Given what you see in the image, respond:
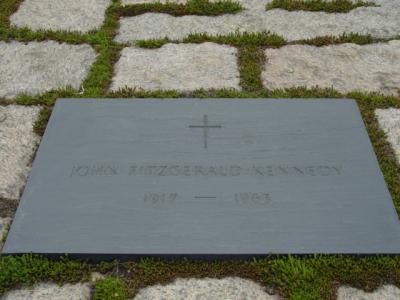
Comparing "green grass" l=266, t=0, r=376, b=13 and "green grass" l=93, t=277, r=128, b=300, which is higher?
"green grass" l=266, t=0, r=376, b=13

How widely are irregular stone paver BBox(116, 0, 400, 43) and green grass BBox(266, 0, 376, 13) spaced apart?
0.05m

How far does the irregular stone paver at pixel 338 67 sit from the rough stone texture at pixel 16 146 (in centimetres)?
118

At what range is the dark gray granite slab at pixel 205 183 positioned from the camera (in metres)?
1.79

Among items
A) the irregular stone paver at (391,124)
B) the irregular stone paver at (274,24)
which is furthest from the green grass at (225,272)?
the irregular stone paver at (274,24)

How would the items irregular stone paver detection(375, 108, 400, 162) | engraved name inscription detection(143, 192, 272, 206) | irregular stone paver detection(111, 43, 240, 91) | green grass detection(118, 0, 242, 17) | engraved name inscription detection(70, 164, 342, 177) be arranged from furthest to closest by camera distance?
1. green grass detection(118, 0, 242, 17)
2. irregular stone paver detection(111, 43, 240, 91)
3. irregular stone paver detection(375, 108, 400, 162)
4. engraved name inscription detection(70, 164, 342, 177)
5. engraved name inscription detection(143, 192, 272, 206)

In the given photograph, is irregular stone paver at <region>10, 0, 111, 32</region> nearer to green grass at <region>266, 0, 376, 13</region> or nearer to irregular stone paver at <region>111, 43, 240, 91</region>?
irregular stone paver at <region>111, 43, 240, 91</region>

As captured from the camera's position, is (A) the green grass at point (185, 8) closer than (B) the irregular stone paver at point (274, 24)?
No

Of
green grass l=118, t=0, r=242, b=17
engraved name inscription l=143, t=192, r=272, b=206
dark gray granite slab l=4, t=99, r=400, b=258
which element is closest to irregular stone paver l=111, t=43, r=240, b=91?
dark gray granite slab l=4, t=99, r=400, b=258

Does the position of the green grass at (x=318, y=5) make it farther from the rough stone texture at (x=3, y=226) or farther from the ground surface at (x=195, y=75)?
the rough stone texture at (x=3, y=226)

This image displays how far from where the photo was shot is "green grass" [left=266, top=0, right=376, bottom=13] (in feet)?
10.6

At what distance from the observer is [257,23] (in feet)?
10.1

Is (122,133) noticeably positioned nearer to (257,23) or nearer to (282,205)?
(282,205)

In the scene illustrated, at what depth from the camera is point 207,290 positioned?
1723mm

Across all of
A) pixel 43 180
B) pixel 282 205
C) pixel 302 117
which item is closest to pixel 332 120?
pixel 302 117
